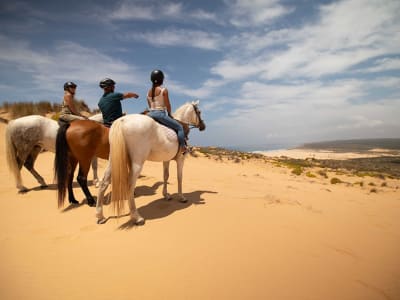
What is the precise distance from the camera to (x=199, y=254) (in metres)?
2.69

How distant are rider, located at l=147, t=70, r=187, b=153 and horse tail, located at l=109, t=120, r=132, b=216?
97 cm

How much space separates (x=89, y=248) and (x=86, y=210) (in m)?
1.95

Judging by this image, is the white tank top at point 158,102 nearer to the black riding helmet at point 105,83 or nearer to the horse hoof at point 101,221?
the black riding helmet at point 105,83

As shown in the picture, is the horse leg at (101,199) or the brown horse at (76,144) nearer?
the horse leg at (101,199)

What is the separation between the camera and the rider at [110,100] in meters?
4.82

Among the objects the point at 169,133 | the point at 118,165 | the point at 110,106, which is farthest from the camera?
the point at 110,106

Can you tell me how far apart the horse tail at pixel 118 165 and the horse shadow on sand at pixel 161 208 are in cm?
57

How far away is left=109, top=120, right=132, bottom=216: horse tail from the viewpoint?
11.8 feet

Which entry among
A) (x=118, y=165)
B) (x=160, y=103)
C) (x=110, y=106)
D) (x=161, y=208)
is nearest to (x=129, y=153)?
(x=118, y=165)

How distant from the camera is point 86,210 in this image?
4516 mm

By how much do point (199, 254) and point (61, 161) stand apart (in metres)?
3.91

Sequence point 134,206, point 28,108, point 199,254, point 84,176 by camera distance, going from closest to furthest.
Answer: point 199,254
point 134,206
point 84,176
point 28,108

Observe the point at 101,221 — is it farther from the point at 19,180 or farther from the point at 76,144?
the point at 19,180

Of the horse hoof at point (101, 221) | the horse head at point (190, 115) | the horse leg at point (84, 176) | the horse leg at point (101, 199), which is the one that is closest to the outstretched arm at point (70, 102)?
the horse leg at point (84, 176)
